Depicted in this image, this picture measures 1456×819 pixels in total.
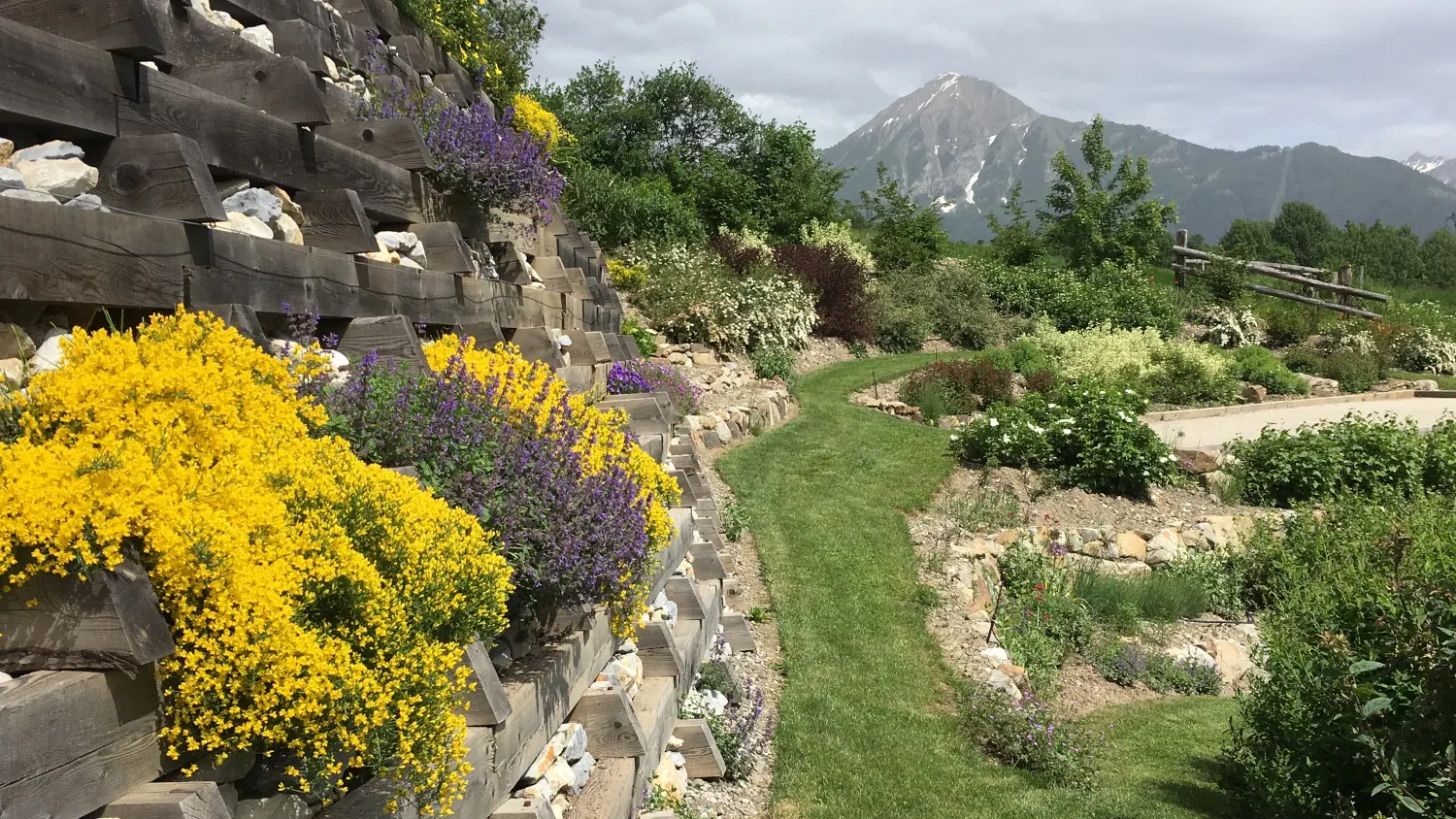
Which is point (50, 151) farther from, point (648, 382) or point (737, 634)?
point (648, 382)

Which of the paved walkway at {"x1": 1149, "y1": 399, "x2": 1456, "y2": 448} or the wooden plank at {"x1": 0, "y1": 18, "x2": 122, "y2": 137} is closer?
the wooden plank at {"x1": 0, "y1": 18, "x2": 122, "y2": 137}

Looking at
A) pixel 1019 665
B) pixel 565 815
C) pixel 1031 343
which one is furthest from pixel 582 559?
pixel 1031 343

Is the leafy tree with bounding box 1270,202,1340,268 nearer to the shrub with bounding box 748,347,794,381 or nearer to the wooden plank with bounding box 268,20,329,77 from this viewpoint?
the shrub with bounding box 748,347,794,381

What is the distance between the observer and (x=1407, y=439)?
10805 millimetres

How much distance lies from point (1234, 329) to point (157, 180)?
2251 centimetres

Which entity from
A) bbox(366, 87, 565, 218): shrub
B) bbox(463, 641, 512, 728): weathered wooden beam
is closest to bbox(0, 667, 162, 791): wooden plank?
bbox(463, 641, 512, 728): weathered wooden beam

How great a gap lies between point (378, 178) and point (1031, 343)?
15.6m

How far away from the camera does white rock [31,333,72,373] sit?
264 centimetres

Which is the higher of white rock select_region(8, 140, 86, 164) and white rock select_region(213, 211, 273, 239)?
white rock select_region(8, 140, 86, 164)

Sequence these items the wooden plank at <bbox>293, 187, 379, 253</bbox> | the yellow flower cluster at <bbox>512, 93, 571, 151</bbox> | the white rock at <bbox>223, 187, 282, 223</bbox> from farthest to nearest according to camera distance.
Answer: the yellow flower cluster at <bbox>512, 93, 571, 151</bbox>
the wooden plank at <bbox>293, 187, 379, 253</bbox>
the white rock at <bbox>223, 187, 282, 223</bbox>

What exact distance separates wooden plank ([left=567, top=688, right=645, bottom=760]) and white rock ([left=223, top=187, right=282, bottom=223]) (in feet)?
7.50

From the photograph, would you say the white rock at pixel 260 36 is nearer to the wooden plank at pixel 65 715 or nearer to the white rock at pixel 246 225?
the white rock at pixel 246 225

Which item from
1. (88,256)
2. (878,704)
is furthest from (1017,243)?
(88,256)

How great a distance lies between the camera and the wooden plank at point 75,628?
6.19ft
